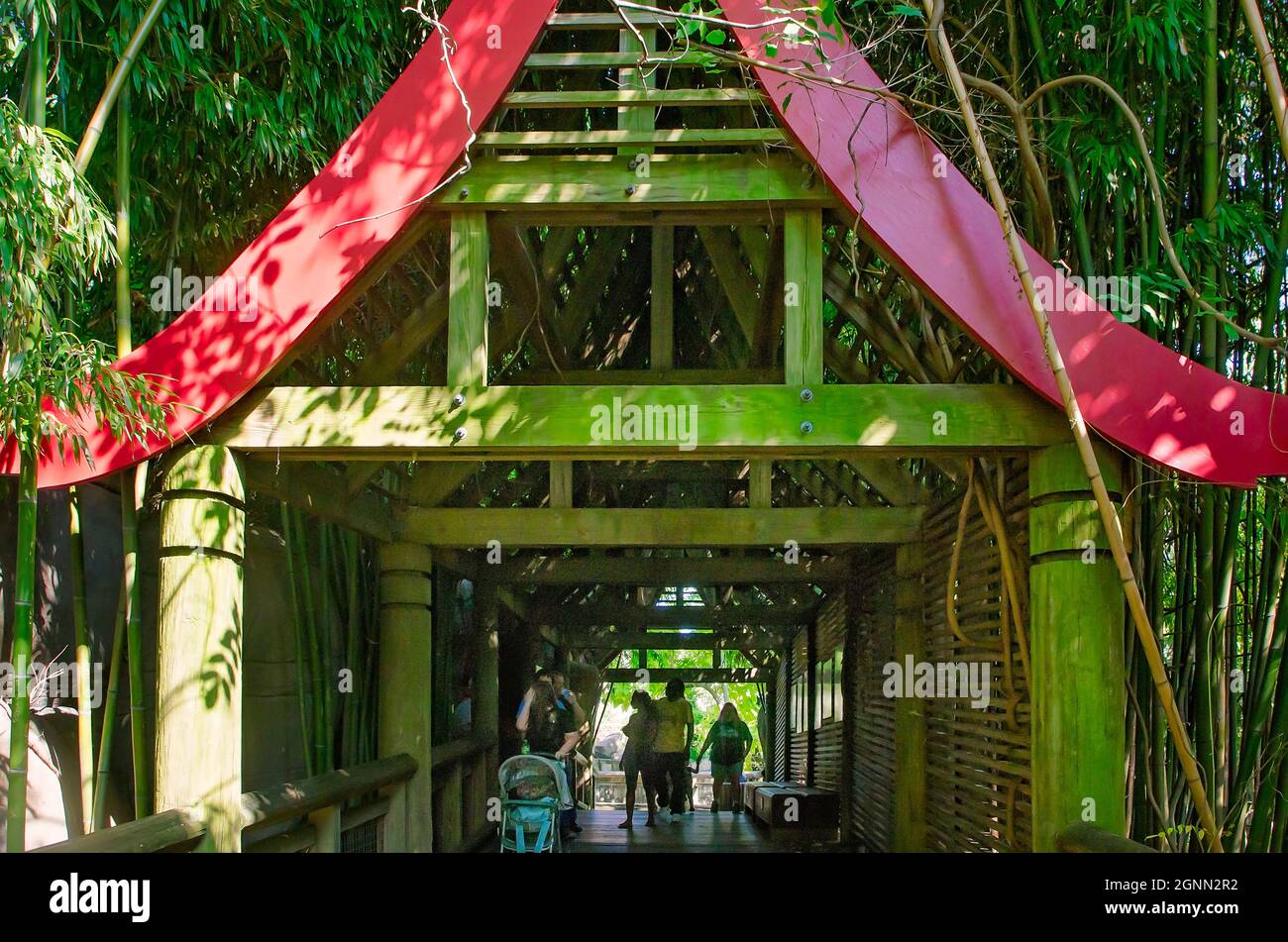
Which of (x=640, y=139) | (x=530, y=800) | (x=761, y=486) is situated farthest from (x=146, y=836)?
(x=761, y=486)

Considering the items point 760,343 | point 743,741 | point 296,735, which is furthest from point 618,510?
point 743,741

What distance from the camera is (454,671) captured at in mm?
9547

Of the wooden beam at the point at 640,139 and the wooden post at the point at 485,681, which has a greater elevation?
the wooden beam at the point at 640,139

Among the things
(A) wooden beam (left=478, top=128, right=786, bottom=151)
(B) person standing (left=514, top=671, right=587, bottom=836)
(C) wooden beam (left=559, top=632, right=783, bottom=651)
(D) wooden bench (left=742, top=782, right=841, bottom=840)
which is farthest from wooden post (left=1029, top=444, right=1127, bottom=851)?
(C) wooden beam (left=559, top=632, right=783, bottom=651)

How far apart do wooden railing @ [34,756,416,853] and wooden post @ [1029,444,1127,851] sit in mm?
2662

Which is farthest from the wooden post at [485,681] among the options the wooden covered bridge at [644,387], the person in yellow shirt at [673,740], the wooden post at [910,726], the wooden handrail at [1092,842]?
the wooden handrail at [1092,842]

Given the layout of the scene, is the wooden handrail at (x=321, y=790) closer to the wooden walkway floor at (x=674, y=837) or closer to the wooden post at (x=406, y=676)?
the wooden post at (x=406, y=676)

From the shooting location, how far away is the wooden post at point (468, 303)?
13.7 feet

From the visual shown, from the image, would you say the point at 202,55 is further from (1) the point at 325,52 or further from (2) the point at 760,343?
(2) the point at 760,343

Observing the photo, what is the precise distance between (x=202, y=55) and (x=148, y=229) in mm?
813

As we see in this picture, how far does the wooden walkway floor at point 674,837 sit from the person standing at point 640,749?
0.24 m

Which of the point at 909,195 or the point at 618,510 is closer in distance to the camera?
the point at 909,195

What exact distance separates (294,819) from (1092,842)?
3262 millimetres

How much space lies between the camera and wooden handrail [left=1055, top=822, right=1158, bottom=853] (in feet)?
11.6
